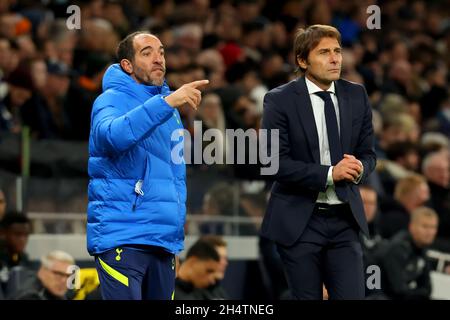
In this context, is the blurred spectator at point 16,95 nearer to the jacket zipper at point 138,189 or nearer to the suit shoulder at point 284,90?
the suit shoulder at point 284,90

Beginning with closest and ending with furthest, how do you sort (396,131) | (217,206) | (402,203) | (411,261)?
(217,206), (411,261), (402,203), (396,131)

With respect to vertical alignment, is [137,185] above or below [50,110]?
below

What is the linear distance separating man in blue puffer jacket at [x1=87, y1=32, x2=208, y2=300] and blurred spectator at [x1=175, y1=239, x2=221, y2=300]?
8.37ft

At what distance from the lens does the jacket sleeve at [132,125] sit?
5992mm

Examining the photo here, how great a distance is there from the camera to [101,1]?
500 inches

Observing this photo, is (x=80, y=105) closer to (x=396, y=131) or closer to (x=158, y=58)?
(x=158, y=58)

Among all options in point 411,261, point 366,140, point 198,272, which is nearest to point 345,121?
point 366,140

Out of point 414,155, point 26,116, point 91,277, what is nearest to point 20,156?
point 26,116

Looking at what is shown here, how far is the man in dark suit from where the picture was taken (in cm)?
641

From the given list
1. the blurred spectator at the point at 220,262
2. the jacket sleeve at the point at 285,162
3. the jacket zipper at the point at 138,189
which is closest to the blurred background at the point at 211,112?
the blurred spectator at the point at 220,262

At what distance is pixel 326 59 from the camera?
6.52 meters

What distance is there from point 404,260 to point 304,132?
4.11m

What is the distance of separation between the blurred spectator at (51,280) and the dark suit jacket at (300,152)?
243cm

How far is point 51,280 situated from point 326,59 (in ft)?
10.0
